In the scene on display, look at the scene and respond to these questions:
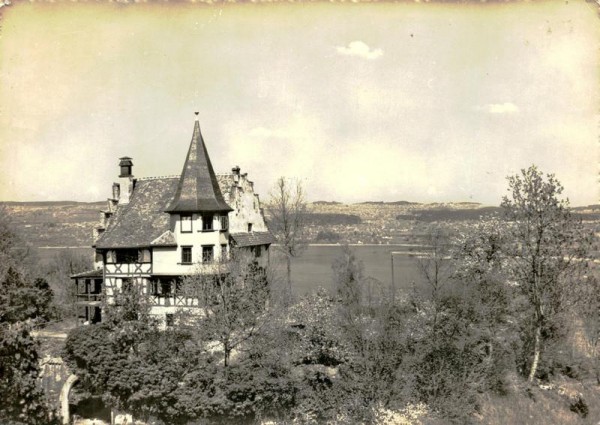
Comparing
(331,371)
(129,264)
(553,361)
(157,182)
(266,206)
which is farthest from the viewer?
(266,206)

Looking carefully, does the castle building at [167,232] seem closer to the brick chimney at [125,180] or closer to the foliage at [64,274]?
the brick chimney at [125,180]

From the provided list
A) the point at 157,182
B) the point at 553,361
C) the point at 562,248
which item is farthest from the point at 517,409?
the point at 157,182

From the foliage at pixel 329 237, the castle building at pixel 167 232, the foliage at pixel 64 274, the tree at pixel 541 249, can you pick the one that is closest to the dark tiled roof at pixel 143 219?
the castle building at pixel 167 232

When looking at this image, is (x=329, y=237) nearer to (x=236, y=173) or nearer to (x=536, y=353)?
(x=236, y=173)

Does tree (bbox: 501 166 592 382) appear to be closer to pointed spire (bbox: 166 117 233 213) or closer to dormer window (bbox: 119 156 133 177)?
pointed spire (bbox: 166 117 233 213)

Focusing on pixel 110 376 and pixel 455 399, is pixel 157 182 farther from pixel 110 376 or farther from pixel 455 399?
pixel 455 399

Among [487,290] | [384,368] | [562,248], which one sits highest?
[562,248]

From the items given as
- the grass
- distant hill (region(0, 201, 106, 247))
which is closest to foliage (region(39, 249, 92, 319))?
distant hill (region(0, 201, 106, 247))

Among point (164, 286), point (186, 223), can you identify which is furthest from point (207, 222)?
point (164, 286)
